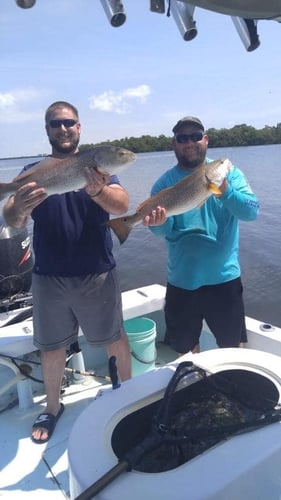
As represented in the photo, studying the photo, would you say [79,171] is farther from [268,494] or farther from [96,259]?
[268,494]

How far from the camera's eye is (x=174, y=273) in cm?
318

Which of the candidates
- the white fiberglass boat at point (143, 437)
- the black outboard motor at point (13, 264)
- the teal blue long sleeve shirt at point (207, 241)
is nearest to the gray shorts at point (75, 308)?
the white fiberglass boat at point (143, 437)

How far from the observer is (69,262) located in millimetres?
2879

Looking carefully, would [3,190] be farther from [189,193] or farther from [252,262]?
[252,262]

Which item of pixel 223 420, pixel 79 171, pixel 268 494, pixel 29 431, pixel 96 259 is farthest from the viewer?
pixel 29 431

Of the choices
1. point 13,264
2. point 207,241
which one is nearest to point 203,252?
point 207,241

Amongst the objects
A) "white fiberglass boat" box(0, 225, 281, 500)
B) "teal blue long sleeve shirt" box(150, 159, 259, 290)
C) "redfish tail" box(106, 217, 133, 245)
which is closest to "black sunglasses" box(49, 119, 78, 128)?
"redfish tail" box(106, 217, 133, 245)

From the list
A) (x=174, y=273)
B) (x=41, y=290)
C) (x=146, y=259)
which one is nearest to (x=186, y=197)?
(x=174, y=273)

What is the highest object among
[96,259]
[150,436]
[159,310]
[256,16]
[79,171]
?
[256,16]

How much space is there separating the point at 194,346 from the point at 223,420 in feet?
4.83

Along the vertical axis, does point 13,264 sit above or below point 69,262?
below

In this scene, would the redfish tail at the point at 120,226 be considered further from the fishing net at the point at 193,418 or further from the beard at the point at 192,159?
the fishing net at the point at 193,418

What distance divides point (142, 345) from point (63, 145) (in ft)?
6.28

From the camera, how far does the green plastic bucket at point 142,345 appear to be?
12.2 feet
